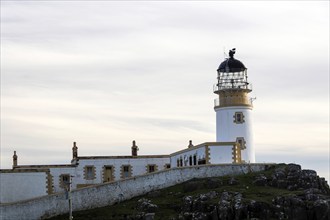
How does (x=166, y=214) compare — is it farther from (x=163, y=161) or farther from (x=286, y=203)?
(x=163, y=161)

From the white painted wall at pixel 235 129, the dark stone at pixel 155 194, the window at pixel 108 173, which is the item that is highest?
the white painted wall at pixel 235 129

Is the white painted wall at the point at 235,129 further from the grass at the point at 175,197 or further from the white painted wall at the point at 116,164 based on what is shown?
the white painted wall at the point at 116,164

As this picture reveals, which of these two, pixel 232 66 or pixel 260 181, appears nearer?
pixel 260 181

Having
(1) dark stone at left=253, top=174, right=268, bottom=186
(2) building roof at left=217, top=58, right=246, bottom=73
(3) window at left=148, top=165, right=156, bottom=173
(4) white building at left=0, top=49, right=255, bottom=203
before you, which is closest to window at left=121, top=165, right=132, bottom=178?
(4) white building at left=0, top=49, right=255, bottom=203

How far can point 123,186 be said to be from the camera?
250 feet

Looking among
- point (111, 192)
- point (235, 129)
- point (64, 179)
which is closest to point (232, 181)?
point (111, 192)

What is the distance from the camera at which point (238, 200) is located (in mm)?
68750

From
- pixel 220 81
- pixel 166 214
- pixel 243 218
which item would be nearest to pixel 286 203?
pixel 243 218

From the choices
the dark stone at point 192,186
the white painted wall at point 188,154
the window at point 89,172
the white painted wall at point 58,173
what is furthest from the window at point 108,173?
the dark stone at point 192,186

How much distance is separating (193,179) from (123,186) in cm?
660

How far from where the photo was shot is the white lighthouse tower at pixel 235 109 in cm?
8525

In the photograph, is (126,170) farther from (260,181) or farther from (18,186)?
(260,181)

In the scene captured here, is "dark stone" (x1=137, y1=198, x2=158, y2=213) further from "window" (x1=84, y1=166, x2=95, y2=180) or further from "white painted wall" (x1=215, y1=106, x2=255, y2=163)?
"window" (x1=84, y1=166, x2=95, y2=180)

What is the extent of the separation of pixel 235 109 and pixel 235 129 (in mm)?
2091
